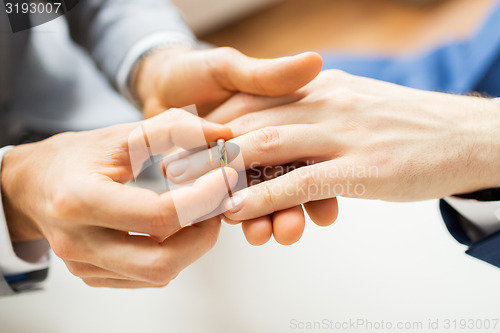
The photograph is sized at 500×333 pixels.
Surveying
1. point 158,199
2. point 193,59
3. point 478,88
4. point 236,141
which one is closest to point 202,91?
point 193,59

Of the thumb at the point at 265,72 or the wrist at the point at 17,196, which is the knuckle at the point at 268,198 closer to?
the thumb at the point at 265,72

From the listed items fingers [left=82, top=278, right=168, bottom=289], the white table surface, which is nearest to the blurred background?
the white table surface

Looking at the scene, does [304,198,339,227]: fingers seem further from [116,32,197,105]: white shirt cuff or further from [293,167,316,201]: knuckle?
[116,32,197,105]: white shirt cuff

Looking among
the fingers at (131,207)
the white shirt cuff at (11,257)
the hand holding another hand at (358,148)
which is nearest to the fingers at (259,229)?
the hand holding another hand at (358,148)

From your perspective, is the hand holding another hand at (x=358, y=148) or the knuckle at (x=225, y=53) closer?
the hand holding another hand at (x=358, y=148)

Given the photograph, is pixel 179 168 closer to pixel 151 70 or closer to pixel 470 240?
pixel 151 70

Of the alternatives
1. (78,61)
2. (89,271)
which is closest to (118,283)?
(89,271)
